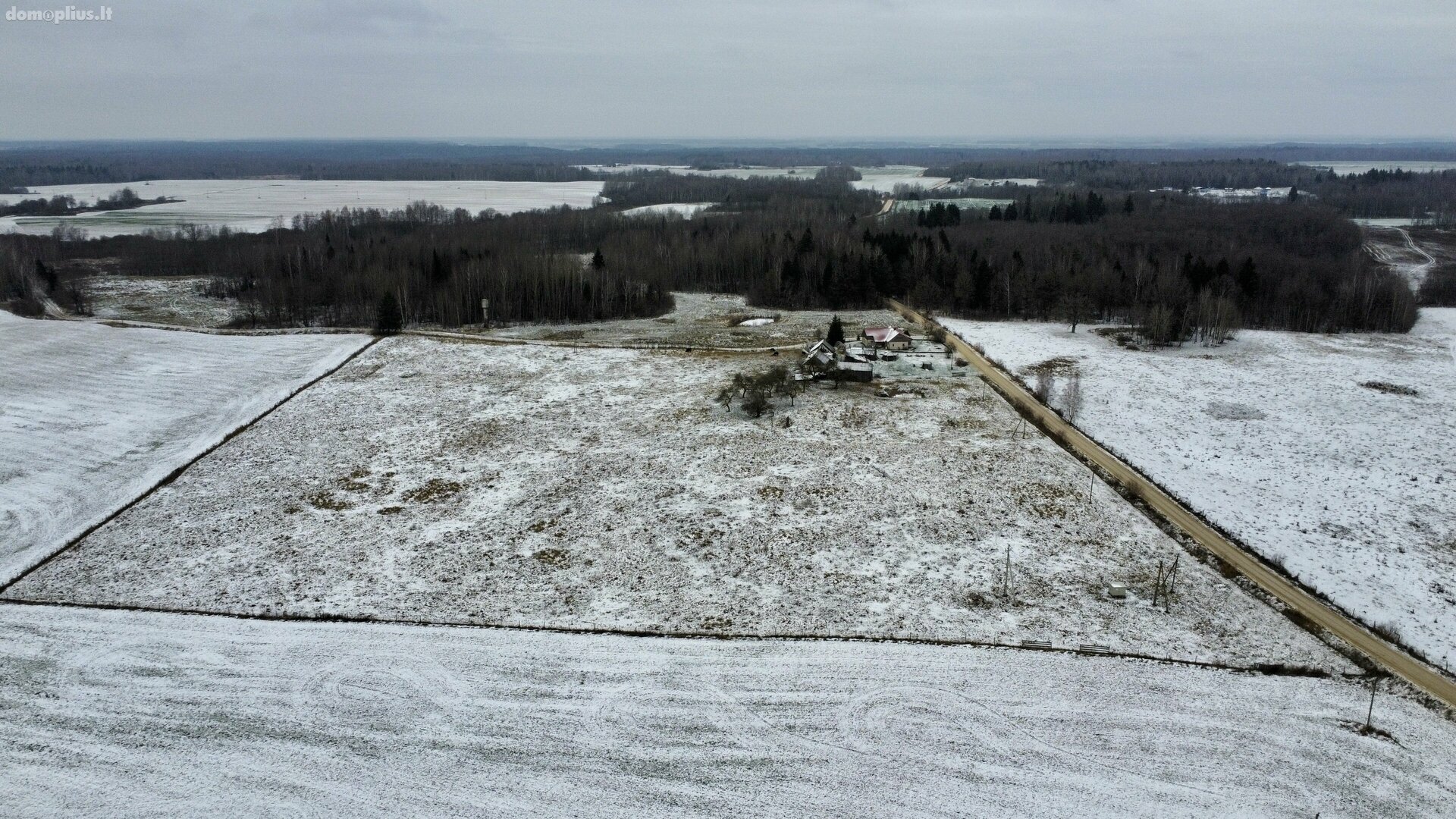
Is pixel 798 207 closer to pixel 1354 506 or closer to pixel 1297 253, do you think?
pixel 1297 253

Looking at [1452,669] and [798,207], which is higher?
[798,207]

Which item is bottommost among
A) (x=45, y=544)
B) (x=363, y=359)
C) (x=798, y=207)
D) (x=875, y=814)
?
(x=875, y=814)

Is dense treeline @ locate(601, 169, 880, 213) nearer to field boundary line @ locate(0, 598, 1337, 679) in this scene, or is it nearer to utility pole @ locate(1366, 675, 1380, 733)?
field boundary line @ locate(0, 598, 1337, 679)

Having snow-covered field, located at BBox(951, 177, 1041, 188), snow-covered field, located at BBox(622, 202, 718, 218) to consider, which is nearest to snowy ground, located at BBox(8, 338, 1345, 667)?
snow-covered field, located at BBox(622, 202, 718, 218)

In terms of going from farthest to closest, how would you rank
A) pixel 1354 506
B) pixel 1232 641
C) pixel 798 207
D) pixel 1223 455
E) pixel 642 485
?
pixel 798 207 < pixel 1223 455 < pixel 642 485 < pixel 1354 506 < pixel 1232 641

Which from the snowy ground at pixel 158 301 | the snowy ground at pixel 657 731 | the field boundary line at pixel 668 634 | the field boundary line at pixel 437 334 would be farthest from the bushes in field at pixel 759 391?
the snowy ground at pixel 158 301

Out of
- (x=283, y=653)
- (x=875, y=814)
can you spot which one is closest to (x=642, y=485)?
(x=283, y=653)
